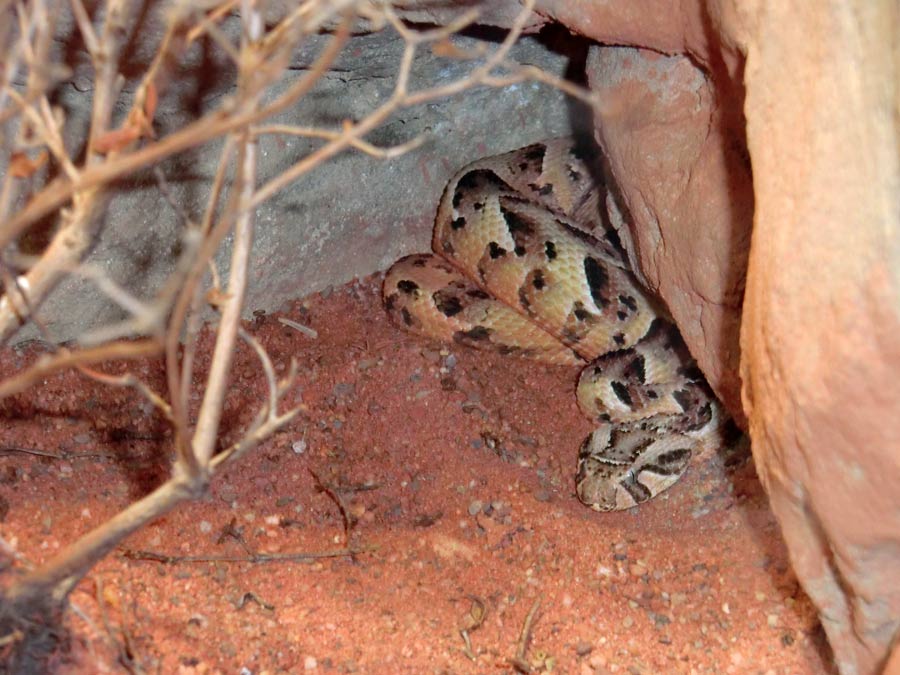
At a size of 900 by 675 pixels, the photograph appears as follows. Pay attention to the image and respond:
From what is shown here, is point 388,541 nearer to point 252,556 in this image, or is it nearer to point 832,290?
point 252,556

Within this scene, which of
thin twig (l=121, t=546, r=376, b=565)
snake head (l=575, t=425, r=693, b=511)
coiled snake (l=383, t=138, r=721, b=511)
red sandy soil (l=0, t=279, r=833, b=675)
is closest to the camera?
red sandy soil (l=0, t=279, r=833, b=675)

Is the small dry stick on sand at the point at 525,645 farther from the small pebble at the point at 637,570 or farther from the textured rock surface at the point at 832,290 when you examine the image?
the textured rock surface at the point at 832,290

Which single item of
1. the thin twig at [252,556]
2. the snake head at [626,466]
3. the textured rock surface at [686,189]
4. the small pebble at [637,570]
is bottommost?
the snake head at [626,466]

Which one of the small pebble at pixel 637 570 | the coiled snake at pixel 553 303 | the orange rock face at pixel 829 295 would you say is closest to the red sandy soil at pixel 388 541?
the small pebble at pixel 637 570

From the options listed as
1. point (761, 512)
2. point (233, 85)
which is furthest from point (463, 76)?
point (761, 512)

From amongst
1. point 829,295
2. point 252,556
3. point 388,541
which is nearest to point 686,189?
point 829,295

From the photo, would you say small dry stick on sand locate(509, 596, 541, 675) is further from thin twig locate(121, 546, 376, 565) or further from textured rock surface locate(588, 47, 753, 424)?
textured rock surface locate(588, 47, 753, 424)

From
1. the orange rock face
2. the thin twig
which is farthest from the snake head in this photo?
the orange rock face
